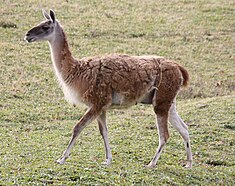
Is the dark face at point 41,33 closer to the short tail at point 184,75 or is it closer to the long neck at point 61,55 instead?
the long neck at point 61,55

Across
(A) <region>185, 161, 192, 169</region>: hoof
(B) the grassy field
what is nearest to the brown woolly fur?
(A) <region>185, 161, 192, 169</region>: hoof

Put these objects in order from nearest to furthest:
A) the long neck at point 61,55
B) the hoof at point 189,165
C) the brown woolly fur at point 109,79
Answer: the brown woolly fur at point 109,79 → the long neck at point 61,55 → the hoof at point 189,165

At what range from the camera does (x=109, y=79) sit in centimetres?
916

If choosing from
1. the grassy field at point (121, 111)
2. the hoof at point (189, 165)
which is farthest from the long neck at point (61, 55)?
the hoof at point (189, 165)

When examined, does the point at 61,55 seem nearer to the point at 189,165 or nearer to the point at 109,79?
the point at 109,79

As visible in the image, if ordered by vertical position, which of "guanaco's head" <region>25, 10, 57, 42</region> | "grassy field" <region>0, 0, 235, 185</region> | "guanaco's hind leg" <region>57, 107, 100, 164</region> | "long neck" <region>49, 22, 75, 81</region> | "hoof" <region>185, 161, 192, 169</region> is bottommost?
→ "grassy field" <region>0, 0, 235, 185</region>

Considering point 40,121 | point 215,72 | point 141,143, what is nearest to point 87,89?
point 141,143

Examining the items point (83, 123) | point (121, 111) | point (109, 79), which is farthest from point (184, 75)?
point (121, 111)

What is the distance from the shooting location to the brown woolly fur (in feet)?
29.9

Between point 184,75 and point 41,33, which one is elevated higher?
point 41,33

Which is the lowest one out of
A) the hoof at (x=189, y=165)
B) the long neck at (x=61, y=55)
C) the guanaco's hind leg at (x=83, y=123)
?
the hoof at (x=189, y=165)

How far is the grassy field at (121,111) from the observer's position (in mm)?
8844

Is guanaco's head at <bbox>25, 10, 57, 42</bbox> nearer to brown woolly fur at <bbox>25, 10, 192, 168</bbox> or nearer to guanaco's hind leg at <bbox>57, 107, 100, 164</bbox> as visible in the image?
brown woolly fur at <bbox>25, 10, 192, 168</bbox>

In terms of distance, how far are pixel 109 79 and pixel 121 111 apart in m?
5.21
